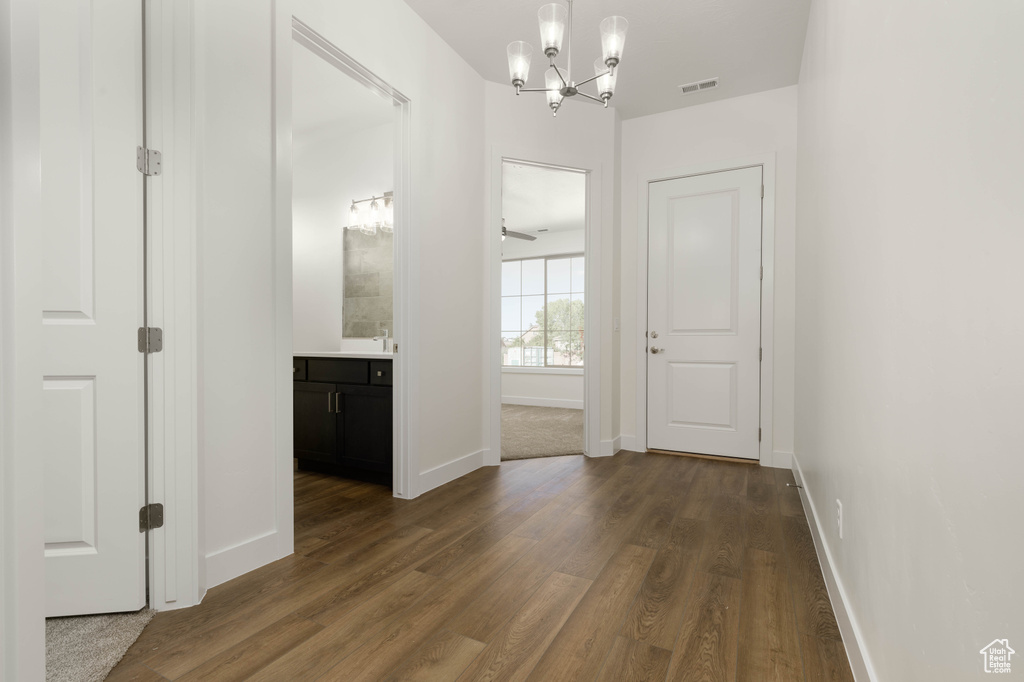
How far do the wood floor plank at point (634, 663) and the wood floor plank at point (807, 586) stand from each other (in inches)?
21.4

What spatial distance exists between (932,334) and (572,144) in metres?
3.43

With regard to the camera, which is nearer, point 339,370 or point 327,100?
point 339,370

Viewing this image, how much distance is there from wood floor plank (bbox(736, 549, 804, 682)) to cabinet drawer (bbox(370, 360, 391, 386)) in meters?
2.20

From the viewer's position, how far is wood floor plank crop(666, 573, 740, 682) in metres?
1.39

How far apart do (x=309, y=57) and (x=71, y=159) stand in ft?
6.86

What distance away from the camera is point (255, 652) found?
4.81 ft

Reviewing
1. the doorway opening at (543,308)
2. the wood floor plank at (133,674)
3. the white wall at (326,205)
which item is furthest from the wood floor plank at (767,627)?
the doorway opening at (543,308)

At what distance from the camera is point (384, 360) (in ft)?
10.2

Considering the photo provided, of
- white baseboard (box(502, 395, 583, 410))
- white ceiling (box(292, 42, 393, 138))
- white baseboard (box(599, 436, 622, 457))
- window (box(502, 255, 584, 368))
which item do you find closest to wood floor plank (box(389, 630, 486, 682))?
white baseboard (box(599, 436, 622, 457))

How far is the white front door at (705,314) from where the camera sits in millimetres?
3779

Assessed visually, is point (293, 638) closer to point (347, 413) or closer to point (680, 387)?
point (347, 413)

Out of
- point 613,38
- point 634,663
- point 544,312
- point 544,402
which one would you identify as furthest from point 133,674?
point 544,312

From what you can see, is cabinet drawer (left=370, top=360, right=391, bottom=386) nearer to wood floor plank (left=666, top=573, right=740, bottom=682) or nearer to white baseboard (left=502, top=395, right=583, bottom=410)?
wood floor plank (left=666, top=573, right=740, bottom=682)

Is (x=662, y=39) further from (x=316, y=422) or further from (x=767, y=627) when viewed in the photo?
(x=316, y=422)
